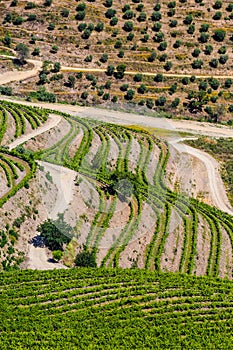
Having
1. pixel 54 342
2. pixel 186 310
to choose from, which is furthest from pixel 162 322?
pixel 54 342

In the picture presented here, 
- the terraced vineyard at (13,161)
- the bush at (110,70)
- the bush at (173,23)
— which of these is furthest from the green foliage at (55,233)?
the bush at (173,23)

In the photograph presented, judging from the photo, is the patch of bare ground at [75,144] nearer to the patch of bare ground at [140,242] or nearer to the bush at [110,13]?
the patch of bare ground at [140,242]

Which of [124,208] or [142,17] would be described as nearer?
[124,208]

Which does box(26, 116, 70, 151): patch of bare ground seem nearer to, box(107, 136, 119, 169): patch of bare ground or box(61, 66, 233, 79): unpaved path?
box(107, 136, 119, 169): patch of bare ground

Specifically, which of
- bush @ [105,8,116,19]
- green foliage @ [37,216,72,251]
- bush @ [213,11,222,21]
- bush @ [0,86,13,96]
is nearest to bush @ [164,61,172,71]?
bush @ [105,8,116,19]

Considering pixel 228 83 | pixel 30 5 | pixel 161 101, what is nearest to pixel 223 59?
pixel 228 83

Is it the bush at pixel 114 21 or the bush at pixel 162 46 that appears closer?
the bush at pixel 162 46

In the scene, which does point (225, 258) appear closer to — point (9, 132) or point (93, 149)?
point (93, 149)
